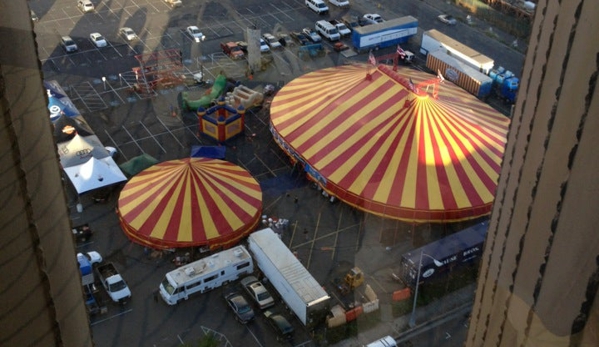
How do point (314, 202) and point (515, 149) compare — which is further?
point (314, 202)

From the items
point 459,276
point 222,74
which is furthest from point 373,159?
point 222,74

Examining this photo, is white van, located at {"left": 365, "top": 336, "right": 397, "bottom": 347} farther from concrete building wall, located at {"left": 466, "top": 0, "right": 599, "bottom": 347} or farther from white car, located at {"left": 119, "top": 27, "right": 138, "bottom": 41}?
white car, located at {"left": 119, "top": 27, "right": 138, "bottom": 41}

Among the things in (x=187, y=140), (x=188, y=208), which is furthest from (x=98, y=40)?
(x=188, y=208)

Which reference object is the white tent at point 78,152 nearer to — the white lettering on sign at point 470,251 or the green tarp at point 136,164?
Answer: the green tarp at point 136,164

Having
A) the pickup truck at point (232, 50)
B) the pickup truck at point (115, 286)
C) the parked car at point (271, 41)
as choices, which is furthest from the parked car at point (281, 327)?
the parked car at point (271, 41)

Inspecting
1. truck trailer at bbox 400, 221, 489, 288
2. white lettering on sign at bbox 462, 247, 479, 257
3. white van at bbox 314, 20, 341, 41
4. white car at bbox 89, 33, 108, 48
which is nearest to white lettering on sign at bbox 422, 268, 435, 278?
truck trailer at bbox 400, 221, 489, 288

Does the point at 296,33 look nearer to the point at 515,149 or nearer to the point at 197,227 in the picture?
the point at 197,227
